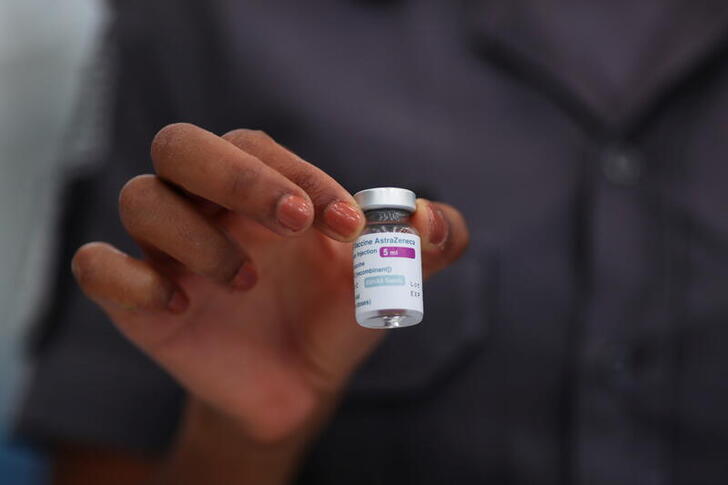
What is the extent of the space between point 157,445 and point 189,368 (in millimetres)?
281

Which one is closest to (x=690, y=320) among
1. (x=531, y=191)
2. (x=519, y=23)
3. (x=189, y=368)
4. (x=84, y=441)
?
(x=531, y=191)

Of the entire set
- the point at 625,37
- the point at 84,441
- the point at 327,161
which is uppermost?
the point at 625,37

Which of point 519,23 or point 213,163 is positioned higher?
point 519,23

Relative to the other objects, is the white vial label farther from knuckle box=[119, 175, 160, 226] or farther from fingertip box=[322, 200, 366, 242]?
knuckle box=[119, 175, 160, 226]

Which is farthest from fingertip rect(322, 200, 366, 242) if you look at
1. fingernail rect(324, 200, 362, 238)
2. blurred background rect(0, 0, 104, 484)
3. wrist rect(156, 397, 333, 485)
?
blurred background rect(0, 0, 104, 484)

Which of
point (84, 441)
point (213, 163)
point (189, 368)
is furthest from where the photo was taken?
point (84, 441)

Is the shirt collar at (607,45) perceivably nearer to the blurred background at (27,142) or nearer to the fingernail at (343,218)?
the fingernail at (343,218)

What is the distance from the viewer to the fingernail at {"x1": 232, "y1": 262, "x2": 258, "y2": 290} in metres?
0.54

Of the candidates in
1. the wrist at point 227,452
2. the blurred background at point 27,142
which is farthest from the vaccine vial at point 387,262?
the blurred background at point 27,142

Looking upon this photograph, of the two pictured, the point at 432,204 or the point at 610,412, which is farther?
the point at 610,412

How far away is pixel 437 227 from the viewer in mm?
517

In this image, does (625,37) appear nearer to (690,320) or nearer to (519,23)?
(519,23)

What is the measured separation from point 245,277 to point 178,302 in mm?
51

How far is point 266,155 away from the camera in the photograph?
0.51 m
